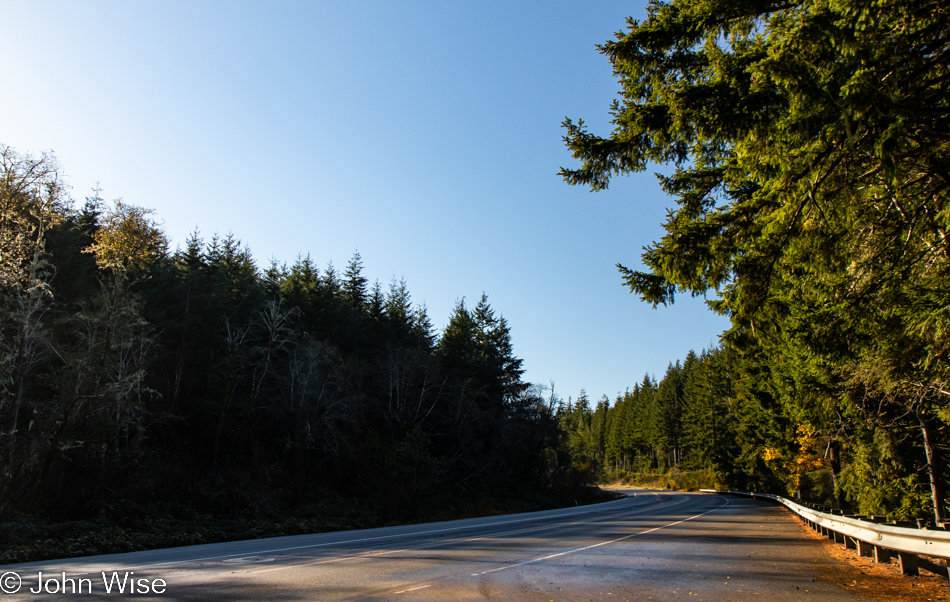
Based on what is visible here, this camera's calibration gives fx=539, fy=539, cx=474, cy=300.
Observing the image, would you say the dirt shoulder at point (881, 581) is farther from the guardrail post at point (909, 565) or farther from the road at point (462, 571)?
the road at point (462, 571)

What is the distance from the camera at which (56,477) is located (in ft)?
66.3

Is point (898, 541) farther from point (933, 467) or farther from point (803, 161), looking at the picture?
point (933, 467)

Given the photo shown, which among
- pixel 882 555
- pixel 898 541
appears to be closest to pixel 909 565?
pixel 898 541

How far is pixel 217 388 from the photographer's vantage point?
33188mm

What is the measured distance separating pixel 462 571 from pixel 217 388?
93.3ft

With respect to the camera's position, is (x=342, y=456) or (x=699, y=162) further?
(x=342, y=456)

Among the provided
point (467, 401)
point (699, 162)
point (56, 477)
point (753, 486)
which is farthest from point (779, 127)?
point (753, 486)

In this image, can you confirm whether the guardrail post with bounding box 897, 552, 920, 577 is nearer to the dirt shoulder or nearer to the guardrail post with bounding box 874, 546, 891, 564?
the dirt shoulder

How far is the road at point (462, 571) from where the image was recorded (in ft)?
24.9

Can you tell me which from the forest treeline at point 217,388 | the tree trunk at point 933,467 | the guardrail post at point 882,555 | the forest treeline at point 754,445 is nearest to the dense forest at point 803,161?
the forest treeline at point 754,445

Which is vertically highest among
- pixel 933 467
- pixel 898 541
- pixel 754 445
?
pixel 898 541

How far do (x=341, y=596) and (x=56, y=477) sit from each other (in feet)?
62.8

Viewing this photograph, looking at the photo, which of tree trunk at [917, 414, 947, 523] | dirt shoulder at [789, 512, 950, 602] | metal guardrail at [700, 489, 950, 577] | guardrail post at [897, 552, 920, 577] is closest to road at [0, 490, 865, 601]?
dirt shoulder at [789, 512, 950, 602]

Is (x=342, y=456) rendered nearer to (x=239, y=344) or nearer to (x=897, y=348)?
(x=239, y=344)
